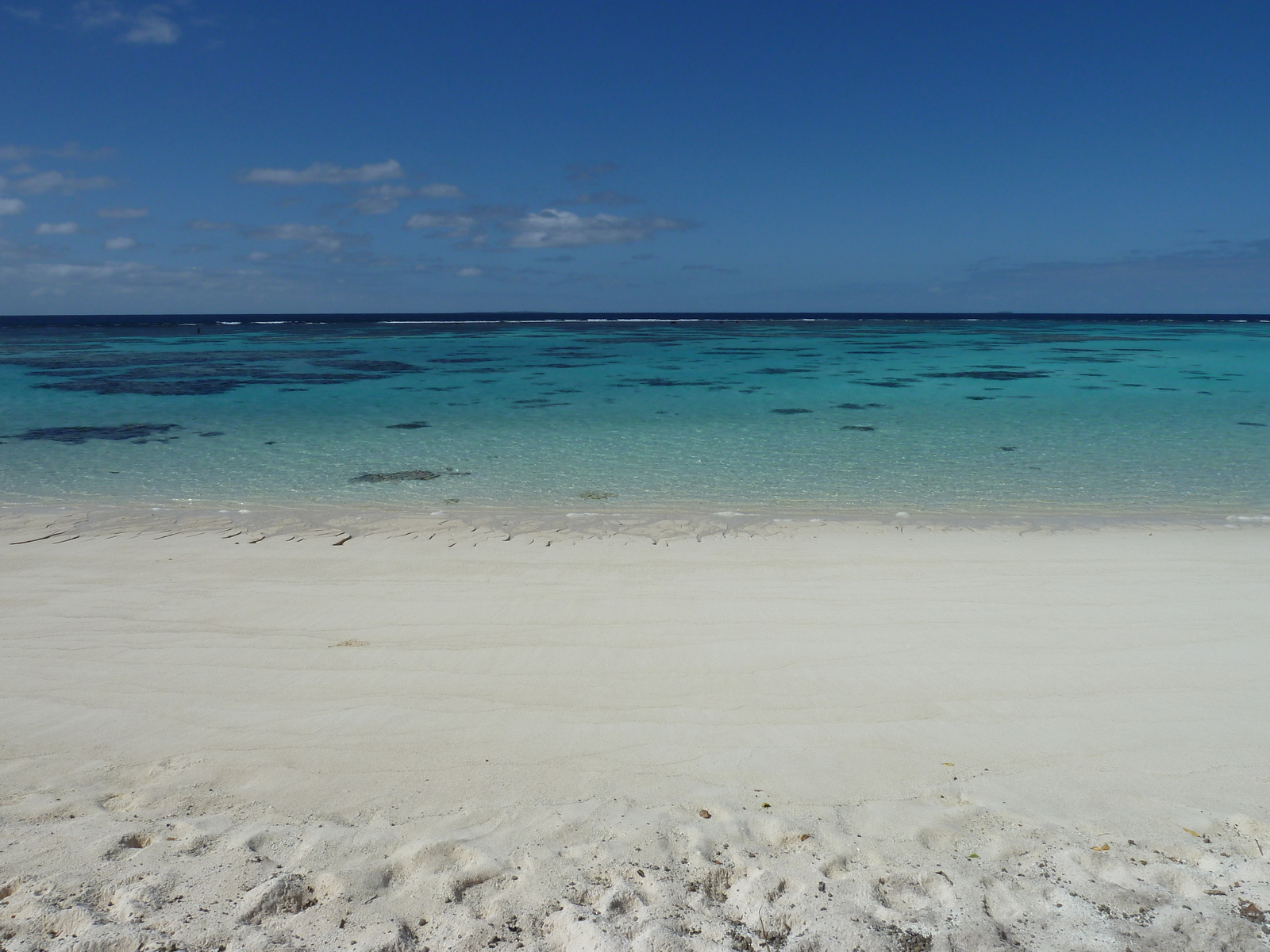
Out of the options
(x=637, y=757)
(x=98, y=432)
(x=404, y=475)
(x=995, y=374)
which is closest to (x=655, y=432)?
(x=404, y=475)

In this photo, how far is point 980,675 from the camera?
439cm

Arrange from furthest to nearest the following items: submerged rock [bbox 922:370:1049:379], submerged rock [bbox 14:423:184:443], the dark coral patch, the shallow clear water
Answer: submerged rock [bbox 922:370:1049:379]
submerged rock [bbox 14:423:184:443]
the dark coral patch
the shallow clear water

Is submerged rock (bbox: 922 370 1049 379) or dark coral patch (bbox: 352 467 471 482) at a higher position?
submerged rock (bbox: 922 370 1049 379)

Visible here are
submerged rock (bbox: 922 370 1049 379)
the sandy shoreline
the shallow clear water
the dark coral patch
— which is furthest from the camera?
submerged rock (bbox: 922 370 1049 379)

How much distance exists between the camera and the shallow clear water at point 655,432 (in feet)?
32.1

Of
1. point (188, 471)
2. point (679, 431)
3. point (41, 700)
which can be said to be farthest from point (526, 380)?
point (41, 700)

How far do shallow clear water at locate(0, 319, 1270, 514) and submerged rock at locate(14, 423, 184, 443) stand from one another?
0.14 metres

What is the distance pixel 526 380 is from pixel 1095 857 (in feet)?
75.1

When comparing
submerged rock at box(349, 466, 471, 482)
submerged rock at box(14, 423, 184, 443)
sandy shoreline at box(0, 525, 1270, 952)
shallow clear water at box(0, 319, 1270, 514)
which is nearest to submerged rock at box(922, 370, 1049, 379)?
shallow clear water at box(0, 319, 1270, 514)

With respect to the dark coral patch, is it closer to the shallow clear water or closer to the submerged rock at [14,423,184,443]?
the shallow clear water

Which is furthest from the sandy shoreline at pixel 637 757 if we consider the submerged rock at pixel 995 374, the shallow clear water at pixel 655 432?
the submerged rock at pixel 995 374

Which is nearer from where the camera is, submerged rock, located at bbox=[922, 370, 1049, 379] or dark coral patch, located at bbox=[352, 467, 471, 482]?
dark coral patch, located at bbox=[352, 467, 471, 482]

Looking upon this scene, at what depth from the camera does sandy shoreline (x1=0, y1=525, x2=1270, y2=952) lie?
2.55 meters

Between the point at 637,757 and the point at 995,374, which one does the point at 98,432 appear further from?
the point at 995,374
